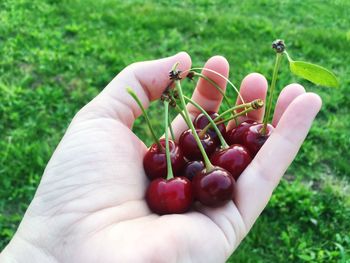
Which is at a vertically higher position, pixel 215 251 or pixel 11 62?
pixel 215 251

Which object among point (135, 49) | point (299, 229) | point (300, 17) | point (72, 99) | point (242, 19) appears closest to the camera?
point (299, 229)

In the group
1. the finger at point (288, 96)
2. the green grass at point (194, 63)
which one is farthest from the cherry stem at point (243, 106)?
the green grass at point (194, 63)

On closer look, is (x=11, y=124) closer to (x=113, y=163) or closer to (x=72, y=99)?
(x=72, y=99)

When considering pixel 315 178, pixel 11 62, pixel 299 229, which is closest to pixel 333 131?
pixel 315 178

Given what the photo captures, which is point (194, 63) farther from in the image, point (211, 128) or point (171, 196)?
point (171, 196)

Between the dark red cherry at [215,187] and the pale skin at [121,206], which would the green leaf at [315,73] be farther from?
the dark red cherry at [215,187]

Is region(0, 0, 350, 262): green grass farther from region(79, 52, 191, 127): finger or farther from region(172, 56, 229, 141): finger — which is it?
region(79, 52, 191, 127): finger
